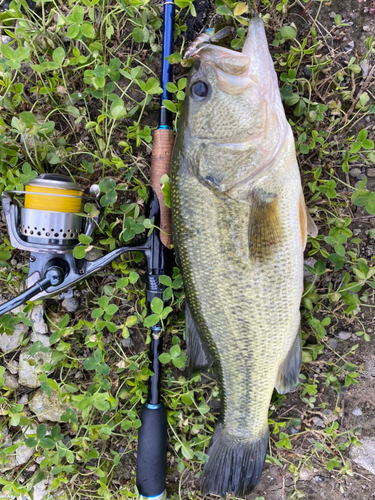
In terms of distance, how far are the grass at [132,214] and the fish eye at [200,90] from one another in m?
0.22

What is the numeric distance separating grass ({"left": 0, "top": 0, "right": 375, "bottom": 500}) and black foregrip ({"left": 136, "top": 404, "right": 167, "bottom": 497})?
7 centimetres

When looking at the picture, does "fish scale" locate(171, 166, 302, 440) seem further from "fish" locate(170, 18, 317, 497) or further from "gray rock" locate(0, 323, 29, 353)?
"gray rock" locate(0, 323, 29, 353)

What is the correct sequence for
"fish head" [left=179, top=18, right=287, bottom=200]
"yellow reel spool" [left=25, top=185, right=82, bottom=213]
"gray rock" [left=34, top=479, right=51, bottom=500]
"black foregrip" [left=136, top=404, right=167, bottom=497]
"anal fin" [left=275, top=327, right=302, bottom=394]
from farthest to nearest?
"gray rock" [left=34, top=479, right=51, bottom=500] → "black foregrip" [left=136, top=404, right=167, bottom=497] → "anal fin" [left=275, top=327, right=302, bottom=394] → "yellow reel spool" [left=25, top=185, right=82, bottom=213] → "fish head" [left=179, top=18, right=287, bottom=200]

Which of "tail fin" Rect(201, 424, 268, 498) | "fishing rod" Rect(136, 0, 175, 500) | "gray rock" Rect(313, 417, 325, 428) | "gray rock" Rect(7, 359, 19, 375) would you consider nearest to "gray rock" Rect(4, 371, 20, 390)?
"gray rock" Rect(7, 359, 19, 375)

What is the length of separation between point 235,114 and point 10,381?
200 centimetres

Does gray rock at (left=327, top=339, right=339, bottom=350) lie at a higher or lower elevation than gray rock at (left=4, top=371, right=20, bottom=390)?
higher

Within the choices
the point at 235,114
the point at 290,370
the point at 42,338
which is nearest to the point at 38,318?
the point at 42,338

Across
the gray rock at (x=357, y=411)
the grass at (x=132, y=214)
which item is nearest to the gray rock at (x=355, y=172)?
the grass at (x=132, y=214)

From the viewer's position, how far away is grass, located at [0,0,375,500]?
67.3 inches

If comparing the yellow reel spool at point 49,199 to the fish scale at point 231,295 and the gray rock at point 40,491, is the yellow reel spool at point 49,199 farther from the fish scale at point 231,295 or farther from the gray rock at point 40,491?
the gray rock at point 40,491

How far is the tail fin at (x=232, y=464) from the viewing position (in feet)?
5.62

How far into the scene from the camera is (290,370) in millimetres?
1664

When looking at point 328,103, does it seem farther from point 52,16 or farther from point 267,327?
point 52,16

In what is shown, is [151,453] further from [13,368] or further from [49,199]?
[49,199]
